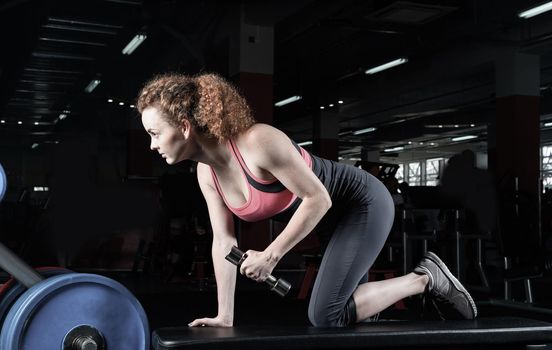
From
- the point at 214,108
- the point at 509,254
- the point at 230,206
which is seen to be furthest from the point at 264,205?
the point at 509,254

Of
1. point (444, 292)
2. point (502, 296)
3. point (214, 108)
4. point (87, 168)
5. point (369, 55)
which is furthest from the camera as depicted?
point (369, 55)

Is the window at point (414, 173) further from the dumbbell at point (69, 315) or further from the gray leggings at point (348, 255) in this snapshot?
the dumbbell at point (69, 315)

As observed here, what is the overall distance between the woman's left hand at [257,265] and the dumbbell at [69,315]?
0.47 metres

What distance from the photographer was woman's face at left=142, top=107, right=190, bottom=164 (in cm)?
199

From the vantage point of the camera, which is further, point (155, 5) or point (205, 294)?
point (155, 5)

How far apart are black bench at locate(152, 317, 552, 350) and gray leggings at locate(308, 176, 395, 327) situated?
0.11 metres

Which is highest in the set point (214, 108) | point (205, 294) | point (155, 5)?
point (155, 5)

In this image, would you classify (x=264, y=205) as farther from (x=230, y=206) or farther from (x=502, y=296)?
(x=502, y=296)

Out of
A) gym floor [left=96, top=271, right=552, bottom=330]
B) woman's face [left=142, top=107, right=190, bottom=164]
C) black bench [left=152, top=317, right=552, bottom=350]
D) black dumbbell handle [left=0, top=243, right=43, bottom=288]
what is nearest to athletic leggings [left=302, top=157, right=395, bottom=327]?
black bench [left=152, top=317, right=552, bottom=350]

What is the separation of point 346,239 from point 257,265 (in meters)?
0.44

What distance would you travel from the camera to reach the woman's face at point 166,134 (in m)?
1.99

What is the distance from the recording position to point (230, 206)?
2160 mm

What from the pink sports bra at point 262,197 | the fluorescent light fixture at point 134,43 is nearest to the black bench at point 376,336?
the pink sports bra at point 262,197

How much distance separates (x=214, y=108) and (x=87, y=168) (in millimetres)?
5301
